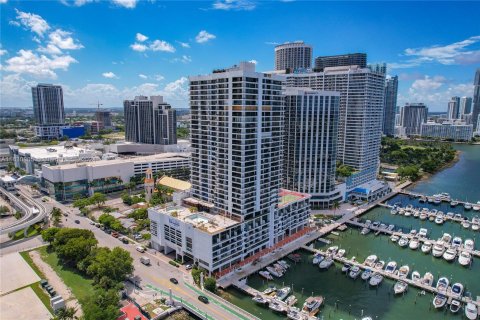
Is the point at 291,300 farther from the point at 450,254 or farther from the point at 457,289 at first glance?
the point at 450,254

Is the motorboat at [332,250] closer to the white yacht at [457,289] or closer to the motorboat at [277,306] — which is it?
the white yacht at [457,289]

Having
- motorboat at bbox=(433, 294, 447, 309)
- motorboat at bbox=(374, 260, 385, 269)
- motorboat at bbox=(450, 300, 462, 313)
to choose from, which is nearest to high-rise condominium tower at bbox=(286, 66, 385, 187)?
motorboat at bbox=(374, 260, 385, 269)

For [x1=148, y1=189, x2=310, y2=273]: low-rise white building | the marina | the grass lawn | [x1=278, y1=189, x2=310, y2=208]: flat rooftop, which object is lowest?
the marina

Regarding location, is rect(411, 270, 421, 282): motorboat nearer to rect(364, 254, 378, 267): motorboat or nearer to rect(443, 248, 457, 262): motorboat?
rect(364, 254, 378, 267): motorboat

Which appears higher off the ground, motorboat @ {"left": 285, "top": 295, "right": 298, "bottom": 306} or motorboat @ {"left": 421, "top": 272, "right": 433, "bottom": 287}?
motorboat @ {"left": 421, "top": 272, "right": 433, "bottom": 287}

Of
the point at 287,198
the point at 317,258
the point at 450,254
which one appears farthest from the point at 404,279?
the point at 287,198

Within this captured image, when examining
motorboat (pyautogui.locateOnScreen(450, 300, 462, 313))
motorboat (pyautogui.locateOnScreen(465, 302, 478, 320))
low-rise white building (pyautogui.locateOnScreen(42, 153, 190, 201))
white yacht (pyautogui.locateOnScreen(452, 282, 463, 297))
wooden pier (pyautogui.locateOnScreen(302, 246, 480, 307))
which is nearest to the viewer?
motorboat (pyautogui.locateOnScreen(465, 302, 478, 320))
